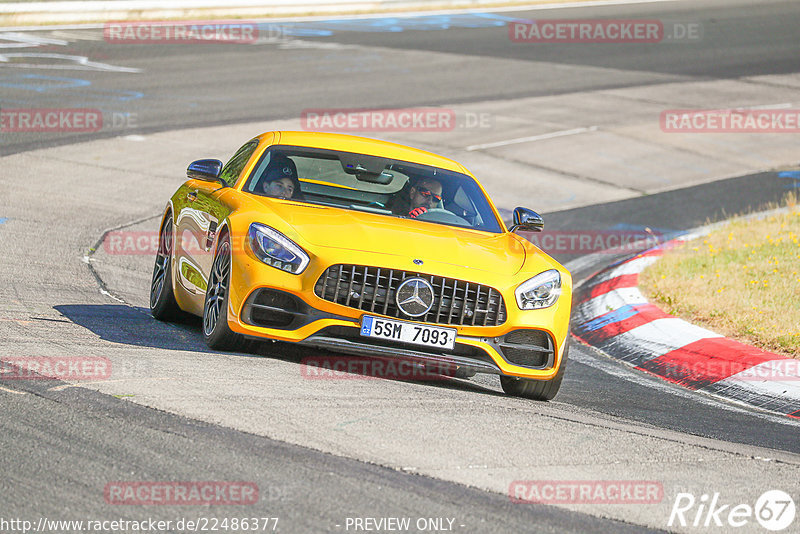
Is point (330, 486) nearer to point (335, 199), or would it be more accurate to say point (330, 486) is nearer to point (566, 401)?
point (566, 401)

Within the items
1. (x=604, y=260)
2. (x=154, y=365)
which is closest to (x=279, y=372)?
(x=154, y=365)

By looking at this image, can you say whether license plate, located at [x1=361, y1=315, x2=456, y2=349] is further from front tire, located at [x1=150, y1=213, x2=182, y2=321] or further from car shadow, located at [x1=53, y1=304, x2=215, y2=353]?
front tire, located at [x1=150, y1=213, x2=182, y2=321]

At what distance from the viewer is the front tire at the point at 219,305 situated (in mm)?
6676

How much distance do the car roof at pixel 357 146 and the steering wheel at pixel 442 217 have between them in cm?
55

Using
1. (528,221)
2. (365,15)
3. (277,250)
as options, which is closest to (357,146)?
(528,221)

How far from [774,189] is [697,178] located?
46.3 inches

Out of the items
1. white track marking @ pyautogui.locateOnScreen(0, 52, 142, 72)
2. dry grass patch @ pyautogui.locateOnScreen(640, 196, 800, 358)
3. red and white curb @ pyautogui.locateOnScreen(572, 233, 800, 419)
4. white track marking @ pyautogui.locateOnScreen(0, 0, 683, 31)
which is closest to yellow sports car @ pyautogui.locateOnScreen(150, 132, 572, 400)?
red and white curb @ pyautogui.locateOnScreen(572, 233, 800, 419)

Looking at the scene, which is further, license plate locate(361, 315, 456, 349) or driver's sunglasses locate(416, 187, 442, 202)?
driver's sunglasses locate(416, 187, 442, 202)

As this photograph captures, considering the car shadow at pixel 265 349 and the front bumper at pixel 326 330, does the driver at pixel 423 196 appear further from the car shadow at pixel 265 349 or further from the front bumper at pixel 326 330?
the front bumper at pixel 326 330

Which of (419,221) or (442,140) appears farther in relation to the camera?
(442,140)

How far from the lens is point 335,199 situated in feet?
25.8

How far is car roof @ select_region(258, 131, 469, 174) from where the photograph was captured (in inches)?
322

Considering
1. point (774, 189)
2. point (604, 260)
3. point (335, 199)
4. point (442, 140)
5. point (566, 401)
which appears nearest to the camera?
point (566, 401)

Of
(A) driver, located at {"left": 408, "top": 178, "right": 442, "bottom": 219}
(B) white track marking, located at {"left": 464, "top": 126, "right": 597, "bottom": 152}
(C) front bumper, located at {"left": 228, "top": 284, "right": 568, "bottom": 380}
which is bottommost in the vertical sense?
(B) white track marking, located at {"left": 464, "top": 126, "right": 597, "bottom": 152}
